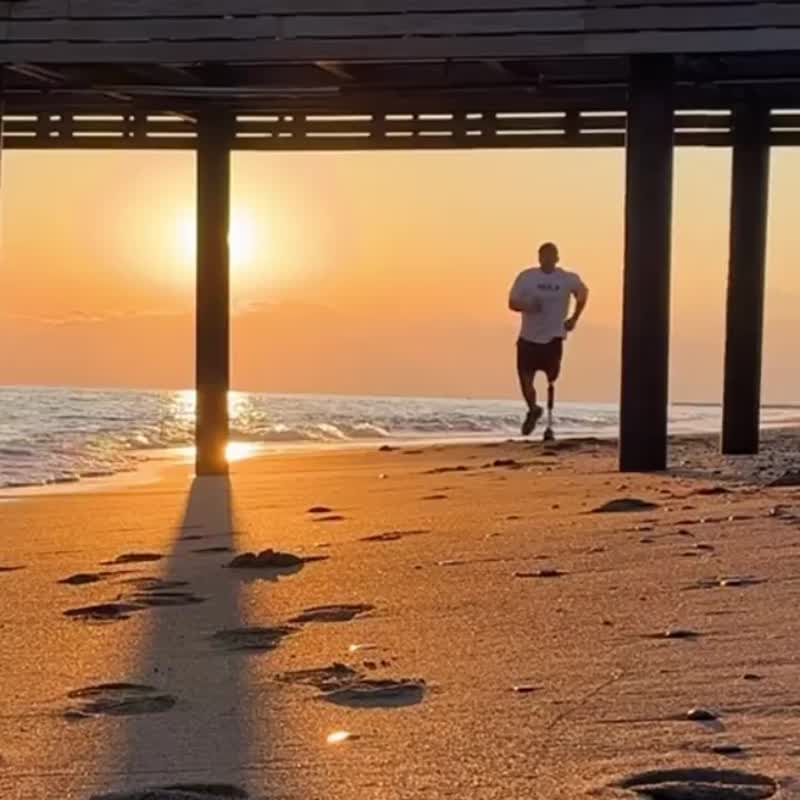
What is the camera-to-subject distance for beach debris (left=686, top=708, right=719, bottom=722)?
3084 mm

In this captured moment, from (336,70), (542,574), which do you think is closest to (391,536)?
(542,574)

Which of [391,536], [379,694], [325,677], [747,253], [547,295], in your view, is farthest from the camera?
[547,295]

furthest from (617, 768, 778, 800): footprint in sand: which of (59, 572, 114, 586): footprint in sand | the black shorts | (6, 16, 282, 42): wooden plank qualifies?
the black shorts

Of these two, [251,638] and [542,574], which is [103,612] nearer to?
[251,638]

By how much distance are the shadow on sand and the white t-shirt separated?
7063 mm

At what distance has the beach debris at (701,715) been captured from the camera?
3.08 m

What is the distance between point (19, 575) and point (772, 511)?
294cm

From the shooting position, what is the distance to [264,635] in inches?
166

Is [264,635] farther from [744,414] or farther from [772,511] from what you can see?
[744,414]

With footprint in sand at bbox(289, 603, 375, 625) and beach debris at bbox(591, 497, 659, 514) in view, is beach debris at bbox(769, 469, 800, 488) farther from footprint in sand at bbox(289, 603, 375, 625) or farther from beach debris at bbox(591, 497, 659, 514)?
footprint in sand at bbox(289, 603, 375, 625)

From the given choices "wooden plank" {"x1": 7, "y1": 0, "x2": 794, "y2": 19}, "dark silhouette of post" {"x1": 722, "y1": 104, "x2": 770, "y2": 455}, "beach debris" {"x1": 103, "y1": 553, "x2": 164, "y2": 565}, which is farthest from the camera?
"dark silhouette of post" {"x1": 722, "y1": 104, "x2": 770, "y2": 455}

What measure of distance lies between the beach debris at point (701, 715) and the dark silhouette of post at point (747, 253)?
27.4 ft

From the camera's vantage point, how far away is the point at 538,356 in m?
12.7

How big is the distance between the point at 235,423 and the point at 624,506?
47.1 feet
